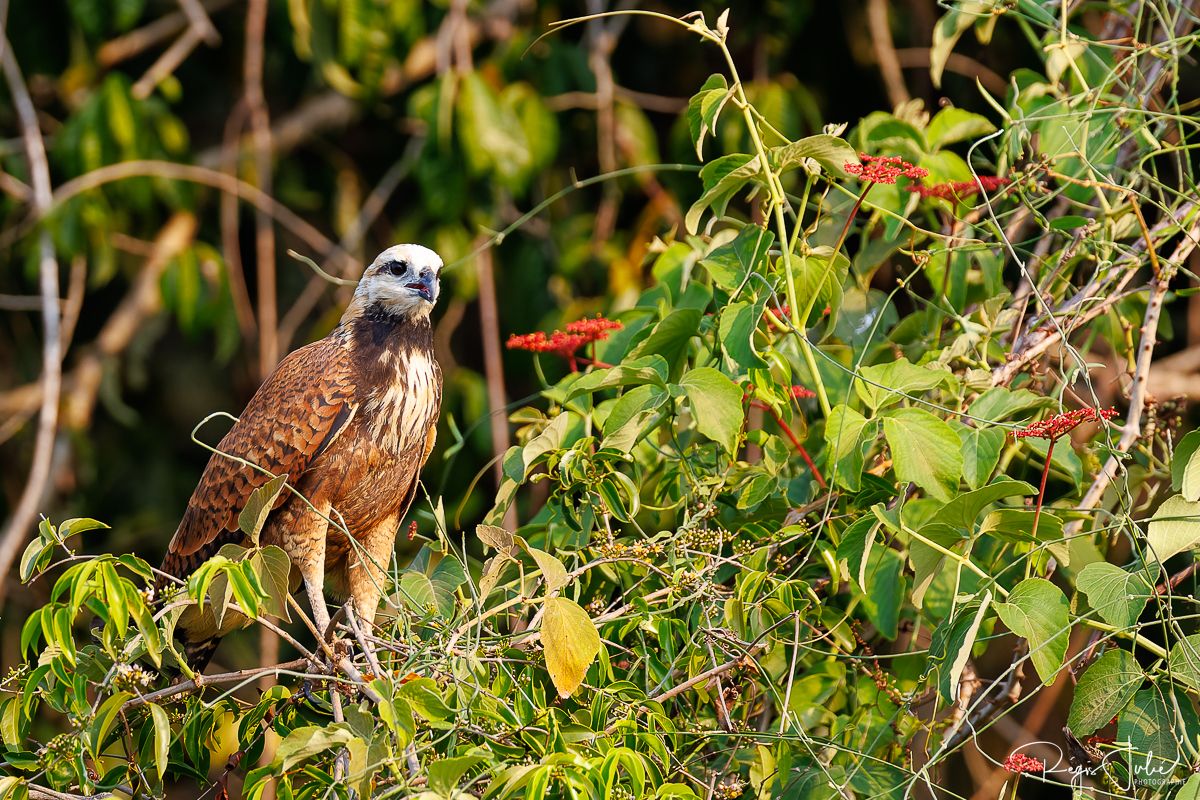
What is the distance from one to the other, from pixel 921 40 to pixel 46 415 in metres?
3.64

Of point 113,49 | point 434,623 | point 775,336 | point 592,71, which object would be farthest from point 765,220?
point 113,49

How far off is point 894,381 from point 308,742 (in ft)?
3.20

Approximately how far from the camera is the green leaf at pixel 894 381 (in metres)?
1.96

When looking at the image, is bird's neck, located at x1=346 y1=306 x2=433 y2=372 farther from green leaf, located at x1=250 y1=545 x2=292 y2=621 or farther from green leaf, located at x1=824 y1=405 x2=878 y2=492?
green leaf, located at x1=824 y1=405 x2=878 y2=492

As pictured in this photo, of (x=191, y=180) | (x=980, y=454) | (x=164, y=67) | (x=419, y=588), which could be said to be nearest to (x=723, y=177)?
(x=980, y=454)

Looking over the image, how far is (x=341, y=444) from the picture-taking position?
286cm

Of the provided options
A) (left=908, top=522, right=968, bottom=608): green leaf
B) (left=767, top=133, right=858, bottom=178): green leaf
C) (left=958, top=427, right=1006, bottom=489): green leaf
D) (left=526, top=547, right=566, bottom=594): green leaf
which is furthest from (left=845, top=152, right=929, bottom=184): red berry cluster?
(left=526, top=547, right=566, bottom=594): green leaf

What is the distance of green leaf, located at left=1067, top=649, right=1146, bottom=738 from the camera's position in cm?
176

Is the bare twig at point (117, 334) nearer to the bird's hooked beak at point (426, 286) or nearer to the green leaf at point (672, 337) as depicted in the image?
the bird's hooked beak at point (426, 286)

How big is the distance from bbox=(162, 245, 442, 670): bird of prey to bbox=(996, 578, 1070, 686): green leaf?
1.40 metres

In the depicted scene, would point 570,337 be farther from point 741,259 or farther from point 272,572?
point 272,572

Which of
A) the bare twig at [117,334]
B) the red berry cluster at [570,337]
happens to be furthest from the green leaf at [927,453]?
the bare twig at [117,334]

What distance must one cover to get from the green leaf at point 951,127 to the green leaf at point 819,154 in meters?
0.59

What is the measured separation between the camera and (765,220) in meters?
2.08
